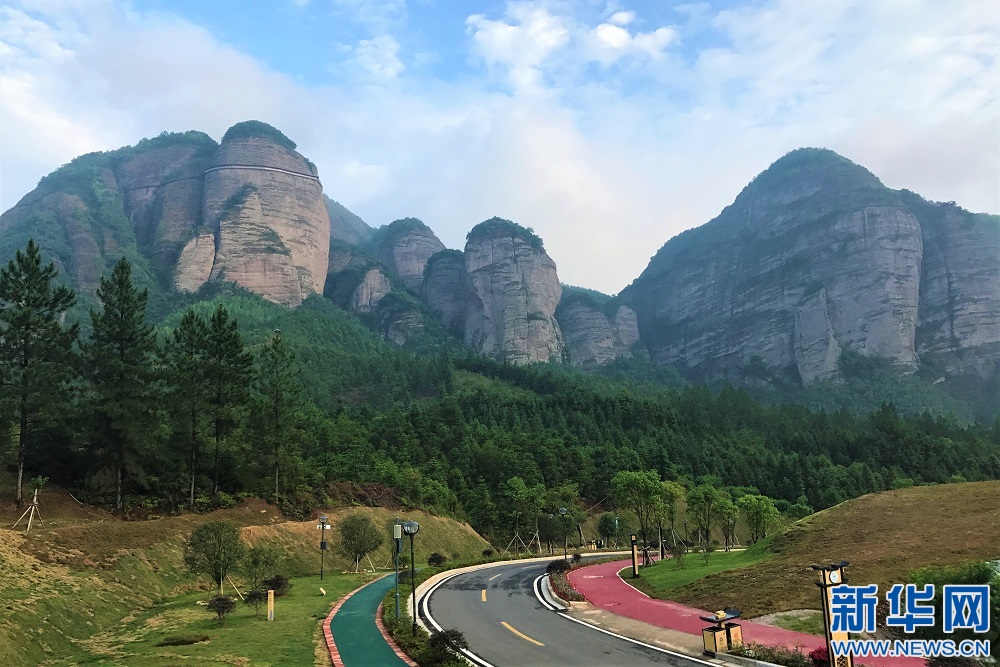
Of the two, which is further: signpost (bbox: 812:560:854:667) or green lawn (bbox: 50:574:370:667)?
green lawn (bbox: 50:574:370:667)

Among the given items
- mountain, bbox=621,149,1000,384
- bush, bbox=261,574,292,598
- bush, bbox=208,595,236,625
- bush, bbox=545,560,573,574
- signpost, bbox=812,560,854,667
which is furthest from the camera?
mountain, bbox=621,149,1000,384

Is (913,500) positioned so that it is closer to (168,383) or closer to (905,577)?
(905,577)

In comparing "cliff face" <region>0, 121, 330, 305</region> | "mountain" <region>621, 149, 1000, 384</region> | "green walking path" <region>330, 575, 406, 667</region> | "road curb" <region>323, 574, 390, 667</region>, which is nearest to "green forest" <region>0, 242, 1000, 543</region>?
"cliff face" <region>0, 121, 330, 305</region>

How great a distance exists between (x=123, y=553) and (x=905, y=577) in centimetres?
3164

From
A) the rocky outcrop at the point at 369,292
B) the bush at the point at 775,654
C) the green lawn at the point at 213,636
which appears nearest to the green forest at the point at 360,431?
the green lawn at the point at 213,636

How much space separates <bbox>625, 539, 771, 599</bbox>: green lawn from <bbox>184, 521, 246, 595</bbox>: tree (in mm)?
18327

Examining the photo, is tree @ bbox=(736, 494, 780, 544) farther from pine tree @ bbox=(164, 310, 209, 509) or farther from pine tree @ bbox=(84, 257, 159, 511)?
pine tree @ bbox=(84, 257, 159, 511)

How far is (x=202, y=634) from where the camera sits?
1841cm

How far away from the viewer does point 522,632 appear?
1922 centimetres

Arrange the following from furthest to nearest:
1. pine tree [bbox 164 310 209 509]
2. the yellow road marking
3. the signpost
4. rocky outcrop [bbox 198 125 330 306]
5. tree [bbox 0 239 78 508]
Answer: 1. rocky outcrop [bbox 198 125 330 306]
2. pine tree [bbox 164 310 209 509]
3. tree [bbox 0 239 78 508]
4. the yellow road marking
5. the signpost

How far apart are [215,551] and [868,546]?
2670 cm

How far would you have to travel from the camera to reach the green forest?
3512 cm

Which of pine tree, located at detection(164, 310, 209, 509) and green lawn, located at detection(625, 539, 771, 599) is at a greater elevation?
pine tree, located at detection(164, 310, 209, 509)

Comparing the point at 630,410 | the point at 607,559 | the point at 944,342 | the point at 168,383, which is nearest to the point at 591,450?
the point at 630,410
